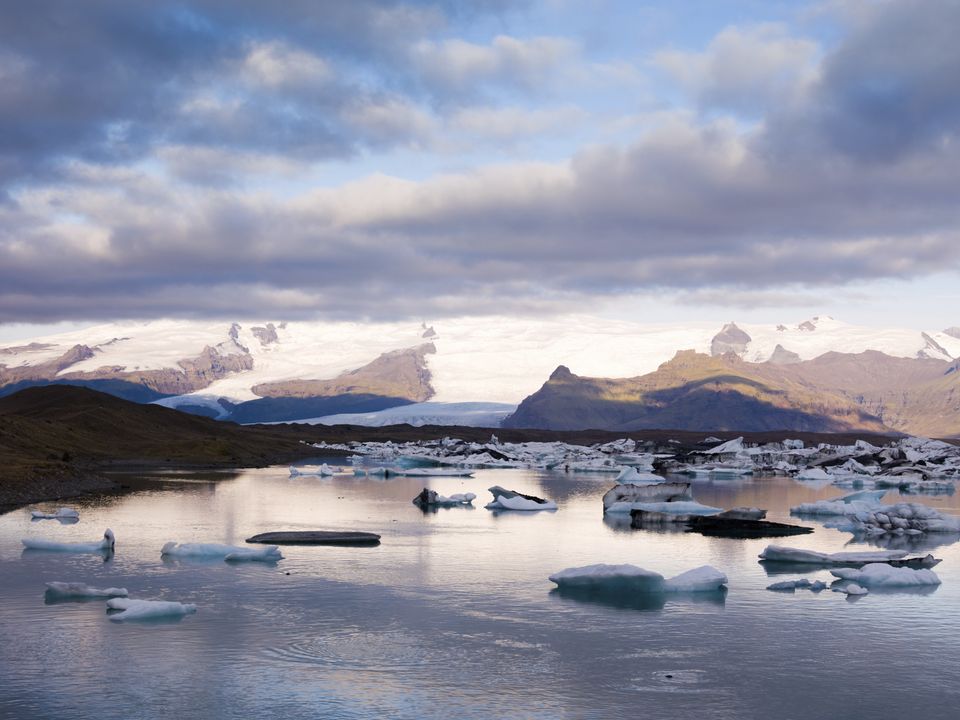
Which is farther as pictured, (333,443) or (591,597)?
(333,443)

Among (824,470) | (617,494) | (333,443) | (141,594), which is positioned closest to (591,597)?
(141,594)

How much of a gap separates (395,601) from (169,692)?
259 inches

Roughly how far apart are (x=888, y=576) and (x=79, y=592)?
15347mm

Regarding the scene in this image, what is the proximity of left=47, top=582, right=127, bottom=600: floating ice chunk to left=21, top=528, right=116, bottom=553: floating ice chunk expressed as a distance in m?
5.65

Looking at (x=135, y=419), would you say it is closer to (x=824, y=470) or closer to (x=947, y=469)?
(x=824, y=470)

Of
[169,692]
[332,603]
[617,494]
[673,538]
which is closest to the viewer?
[169,692]

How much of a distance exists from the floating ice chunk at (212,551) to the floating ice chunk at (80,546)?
123 cm

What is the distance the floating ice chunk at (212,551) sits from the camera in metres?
22.8

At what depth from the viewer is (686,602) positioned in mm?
19062

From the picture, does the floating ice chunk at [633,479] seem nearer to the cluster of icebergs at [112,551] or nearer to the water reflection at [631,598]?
the cluster of icebergs at [112,551]

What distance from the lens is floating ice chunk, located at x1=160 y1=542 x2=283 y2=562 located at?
74.8 feet

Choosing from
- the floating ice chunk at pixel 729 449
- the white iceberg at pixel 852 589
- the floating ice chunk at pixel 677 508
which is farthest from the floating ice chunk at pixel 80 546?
the floating ice chunk at pixel 729 449

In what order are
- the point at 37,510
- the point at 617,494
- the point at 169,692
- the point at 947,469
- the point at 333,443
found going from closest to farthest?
the point at 169,692, the point at 37,510, the point at 617,494, the point at 947,469, the point at 333,443

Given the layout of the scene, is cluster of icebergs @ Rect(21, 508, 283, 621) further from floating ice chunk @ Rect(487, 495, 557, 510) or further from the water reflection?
floating ice chunk @ Rect(487, 495, 557, 510)
